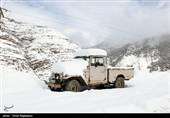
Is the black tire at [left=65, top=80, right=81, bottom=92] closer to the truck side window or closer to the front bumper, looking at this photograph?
the front bumper

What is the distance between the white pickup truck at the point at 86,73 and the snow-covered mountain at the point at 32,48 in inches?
229

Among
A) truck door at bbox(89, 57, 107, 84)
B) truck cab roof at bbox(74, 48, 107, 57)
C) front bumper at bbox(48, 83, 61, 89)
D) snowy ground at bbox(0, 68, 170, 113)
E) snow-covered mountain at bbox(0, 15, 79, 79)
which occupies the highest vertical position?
snow-covered mountain at bbox(0, 15, 79, 79)

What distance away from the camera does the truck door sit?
20433 millimetres

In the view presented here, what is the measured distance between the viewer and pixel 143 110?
1260 centimetres

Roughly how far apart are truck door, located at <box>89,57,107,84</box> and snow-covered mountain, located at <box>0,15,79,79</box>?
20.0ft

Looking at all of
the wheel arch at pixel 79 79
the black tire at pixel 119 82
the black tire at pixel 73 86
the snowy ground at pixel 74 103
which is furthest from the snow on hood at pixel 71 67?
the black tire at pixel 119 82

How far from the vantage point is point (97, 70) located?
20.8 m

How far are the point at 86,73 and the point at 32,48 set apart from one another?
1806cm

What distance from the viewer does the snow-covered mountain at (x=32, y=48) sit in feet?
91.8

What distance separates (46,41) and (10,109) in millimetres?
28491

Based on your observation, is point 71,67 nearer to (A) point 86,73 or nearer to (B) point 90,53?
Result: (A) point 86,73

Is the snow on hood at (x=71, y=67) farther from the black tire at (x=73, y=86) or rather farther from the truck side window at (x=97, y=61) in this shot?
the truck side window at (x=97, y=61)

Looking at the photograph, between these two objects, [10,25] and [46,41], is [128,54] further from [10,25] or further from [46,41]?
[46,41]

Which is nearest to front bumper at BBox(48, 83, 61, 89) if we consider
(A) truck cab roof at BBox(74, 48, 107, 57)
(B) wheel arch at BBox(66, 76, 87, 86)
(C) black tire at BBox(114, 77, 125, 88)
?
(B) wheel arch at BBox(66, 76, 87, 86)
